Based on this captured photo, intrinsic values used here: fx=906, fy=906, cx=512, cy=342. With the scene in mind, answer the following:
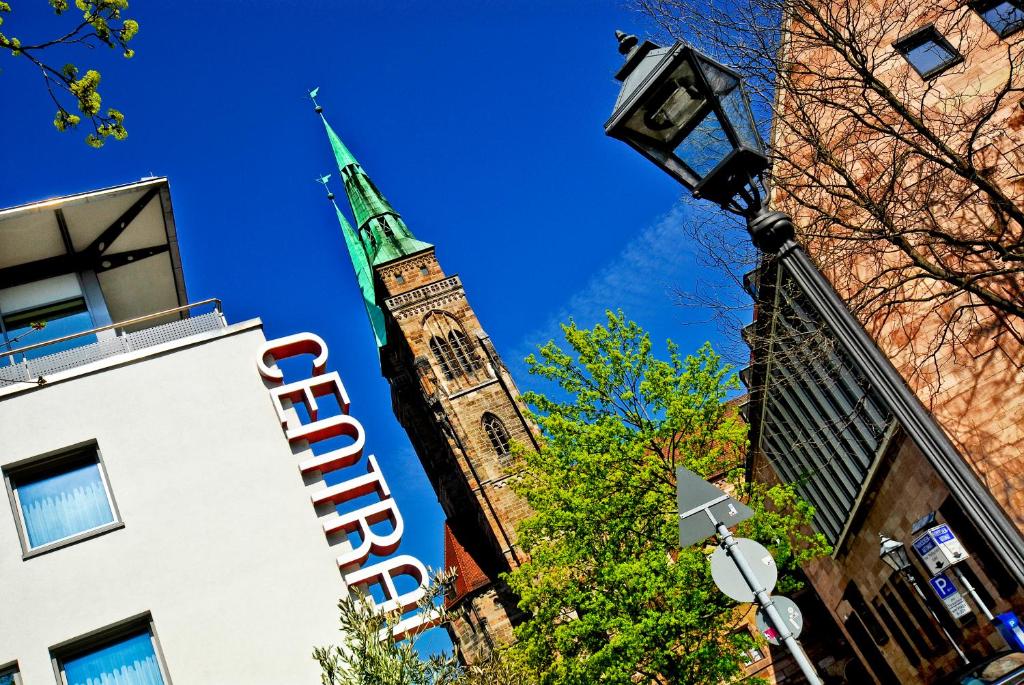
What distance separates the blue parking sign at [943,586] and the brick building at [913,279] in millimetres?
208

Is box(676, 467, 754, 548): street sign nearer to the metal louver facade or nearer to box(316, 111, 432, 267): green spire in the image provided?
the metal louver facade

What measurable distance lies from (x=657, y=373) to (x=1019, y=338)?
8.02 meters

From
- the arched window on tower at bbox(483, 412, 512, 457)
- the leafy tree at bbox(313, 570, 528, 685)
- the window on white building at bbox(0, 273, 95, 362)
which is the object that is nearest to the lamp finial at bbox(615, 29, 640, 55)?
the leafy tree at bbox(313, 570, 528, 685)

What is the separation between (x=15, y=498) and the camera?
907cm

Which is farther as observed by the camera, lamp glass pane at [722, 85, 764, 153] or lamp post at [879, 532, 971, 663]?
lamp post at [879, 532, 971, 663]

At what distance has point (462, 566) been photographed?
159ft

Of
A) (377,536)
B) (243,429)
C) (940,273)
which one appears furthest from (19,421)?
(940,273)

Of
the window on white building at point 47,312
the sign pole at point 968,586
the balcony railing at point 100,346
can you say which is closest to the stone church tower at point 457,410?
the sign pole at point 968,586

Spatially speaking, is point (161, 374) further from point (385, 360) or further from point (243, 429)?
point (385, 360)

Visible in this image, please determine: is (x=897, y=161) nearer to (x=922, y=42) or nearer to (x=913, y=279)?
(x=913, y=279)

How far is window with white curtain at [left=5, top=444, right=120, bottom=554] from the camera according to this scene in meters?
8.98

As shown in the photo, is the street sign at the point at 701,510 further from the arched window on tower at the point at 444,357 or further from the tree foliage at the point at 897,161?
the arched window on tower at the point at 444,357

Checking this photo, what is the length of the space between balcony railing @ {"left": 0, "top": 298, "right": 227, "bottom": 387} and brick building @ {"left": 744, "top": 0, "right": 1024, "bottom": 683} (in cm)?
651

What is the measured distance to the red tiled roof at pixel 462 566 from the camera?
4591 cm
